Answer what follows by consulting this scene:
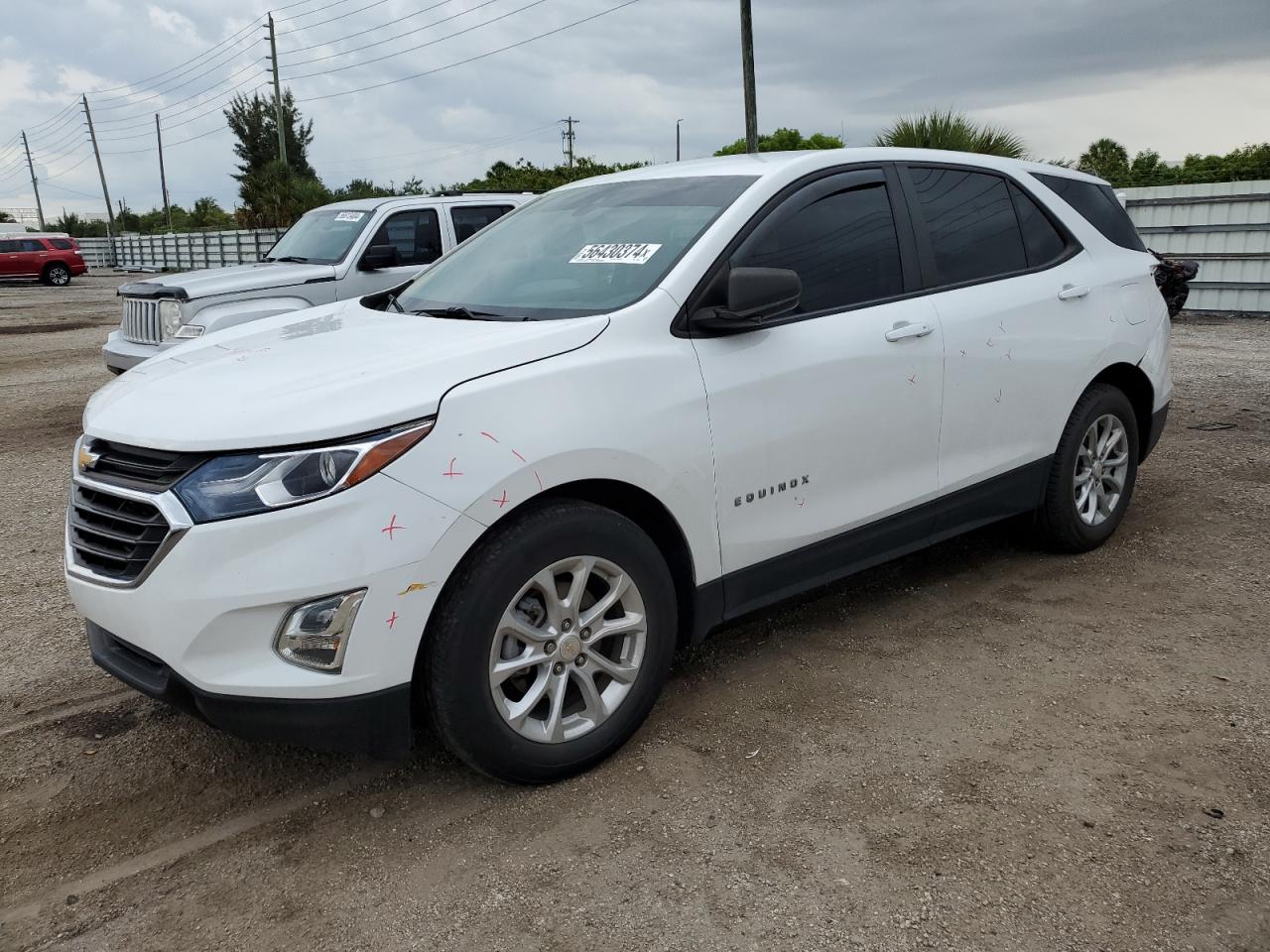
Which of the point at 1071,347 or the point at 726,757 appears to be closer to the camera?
the point at 726,757

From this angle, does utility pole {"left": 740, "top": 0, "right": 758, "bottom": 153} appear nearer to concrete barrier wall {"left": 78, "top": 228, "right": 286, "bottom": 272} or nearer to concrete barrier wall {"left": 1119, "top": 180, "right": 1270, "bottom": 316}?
concrete barrier wall {"left": 1119, "top": 180, "right": 1270, "bottom": 316}

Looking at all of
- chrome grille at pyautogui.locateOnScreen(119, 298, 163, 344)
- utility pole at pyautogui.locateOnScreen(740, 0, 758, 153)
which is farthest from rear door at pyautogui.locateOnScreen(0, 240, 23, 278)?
chrome grille at pyautogui.locateOnScreen(119, 298, 163, 344)

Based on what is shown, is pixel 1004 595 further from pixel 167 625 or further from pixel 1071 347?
pixel 167 625

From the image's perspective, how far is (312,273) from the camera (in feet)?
27.8

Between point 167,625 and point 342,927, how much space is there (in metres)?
0.85

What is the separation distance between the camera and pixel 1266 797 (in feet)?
9.37

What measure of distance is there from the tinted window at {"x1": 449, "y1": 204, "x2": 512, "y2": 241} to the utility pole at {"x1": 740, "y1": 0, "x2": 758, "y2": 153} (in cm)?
1013

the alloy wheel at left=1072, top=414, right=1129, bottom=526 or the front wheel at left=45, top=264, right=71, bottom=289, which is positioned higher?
the front wheel at left=45, top=264, right=71, bottom=289

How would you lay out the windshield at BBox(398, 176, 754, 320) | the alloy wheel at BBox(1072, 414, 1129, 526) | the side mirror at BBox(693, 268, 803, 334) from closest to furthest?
the side mirror at BBox(693, 268, 803, 334) → the windshield at BBox(398, 176, 754, 320) → the alloy wheel at BBox(1072, 414, 1129, 526)

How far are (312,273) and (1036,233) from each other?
19.7ft

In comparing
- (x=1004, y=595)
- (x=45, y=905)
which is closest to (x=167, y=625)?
(x=45, y=905)

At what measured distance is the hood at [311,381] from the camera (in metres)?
2.59

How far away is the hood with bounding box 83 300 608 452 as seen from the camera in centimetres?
259

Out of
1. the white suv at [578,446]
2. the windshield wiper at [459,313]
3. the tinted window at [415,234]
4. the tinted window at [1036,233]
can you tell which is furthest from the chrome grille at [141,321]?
the tinted window at [1036,233]
